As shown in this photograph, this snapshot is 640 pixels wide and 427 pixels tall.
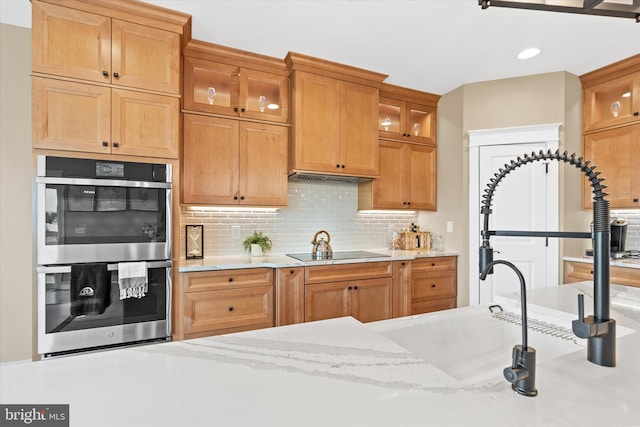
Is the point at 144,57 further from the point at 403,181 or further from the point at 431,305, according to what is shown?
the point at 431,305

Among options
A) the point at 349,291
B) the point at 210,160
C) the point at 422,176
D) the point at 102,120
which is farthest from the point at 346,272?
the point at 102,120

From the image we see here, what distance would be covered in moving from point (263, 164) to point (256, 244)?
2.53 ft

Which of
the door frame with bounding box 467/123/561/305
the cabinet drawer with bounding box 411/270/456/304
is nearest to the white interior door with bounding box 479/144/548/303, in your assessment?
the door frame with bounding box 467/123/561/305

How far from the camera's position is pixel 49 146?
1975mm

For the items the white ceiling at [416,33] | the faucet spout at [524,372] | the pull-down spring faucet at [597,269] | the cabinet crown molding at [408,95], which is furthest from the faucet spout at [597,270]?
the cabinet crown molding at [408,95]

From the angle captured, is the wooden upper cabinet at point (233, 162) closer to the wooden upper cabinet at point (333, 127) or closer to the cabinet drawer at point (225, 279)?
the wooden upper cabinet at point (333, 127)

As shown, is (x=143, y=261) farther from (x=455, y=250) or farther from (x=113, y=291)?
(x=455, y=250)

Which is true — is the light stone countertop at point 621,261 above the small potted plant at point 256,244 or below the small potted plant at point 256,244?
below

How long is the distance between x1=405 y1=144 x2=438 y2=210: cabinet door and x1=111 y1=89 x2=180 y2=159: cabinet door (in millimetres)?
2528

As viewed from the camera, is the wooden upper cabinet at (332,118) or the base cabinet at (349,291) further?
the wooden upper cabinet at (332,118)

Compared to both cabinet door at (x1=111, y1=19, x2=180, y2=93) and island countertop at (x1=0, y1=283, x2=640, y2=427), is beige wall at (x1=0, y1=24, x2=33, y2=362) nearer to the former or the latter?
cabinet door at (x1=111, y1=19, x2=180, y2=93)

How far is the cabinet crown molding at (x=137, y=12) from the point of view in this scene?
207cm

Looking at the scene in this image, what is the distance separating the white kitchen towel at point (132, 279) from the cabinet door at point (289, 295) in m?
0.97

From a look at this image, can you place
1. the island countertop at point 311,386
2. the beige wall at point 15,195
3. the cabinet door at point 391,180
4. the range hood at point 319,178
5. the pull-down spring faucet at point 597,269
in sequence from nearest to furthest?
the island countertop at point 311,386 → the pull-down spring faucet at point 597,269 → the beige wall at point 15,195 → the range hood at point 319,178 → the cabinet door at point 391,180
